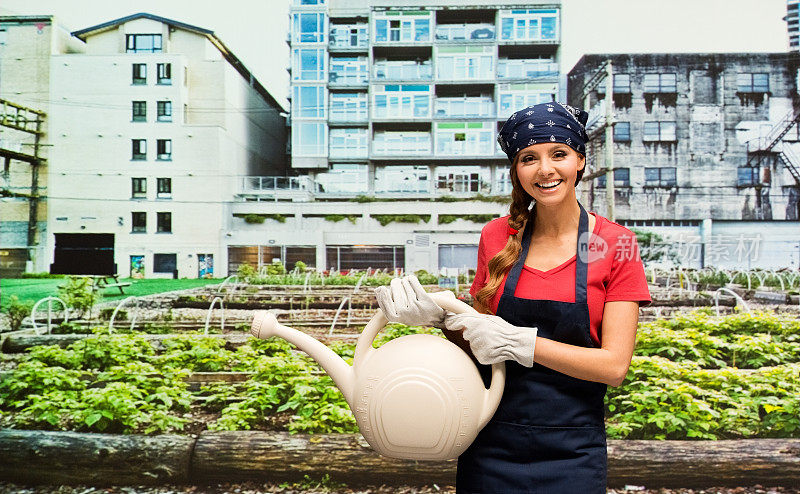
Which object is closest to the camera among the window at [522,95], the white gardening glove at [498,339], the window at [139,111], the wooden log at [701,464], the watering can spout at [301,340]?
the white gardening glove at [498,339]

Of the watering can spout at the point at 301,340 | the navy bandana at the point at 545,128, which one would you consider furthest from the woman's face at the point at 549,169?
the watering can spout at the point at 301,340

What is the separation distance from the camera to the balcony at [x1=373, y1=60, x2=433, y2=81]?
142 inches

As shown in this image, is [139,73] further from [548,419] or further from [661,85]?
[548,419]

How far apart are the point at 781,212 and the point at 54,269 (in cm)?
451

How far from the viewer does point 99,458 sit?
2.85 meters

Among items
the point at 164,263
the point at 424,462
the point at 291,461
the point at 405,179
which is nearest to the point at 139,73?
the point at 164,263

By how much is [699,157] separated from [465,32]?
1647mm

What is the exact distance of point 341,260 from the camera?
3.74m

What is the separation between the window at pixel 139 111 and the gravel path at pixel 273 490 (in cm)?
213

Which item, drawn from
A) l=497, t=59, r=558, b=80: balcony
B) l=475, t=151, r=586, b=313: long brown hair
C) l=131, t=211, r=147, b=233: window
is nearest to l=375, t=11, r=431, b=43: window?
l=497, t=59, r=558, b=80: balcony

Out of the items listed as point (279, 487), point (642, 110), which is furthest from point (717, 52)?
point (279, 487)

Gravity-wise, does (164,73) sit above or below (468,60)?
below

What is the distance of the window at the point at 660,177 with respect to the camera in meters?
3.53

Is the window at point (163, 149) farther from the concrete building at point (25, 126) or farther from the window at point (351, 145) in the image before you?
the window at point (351, 145)
